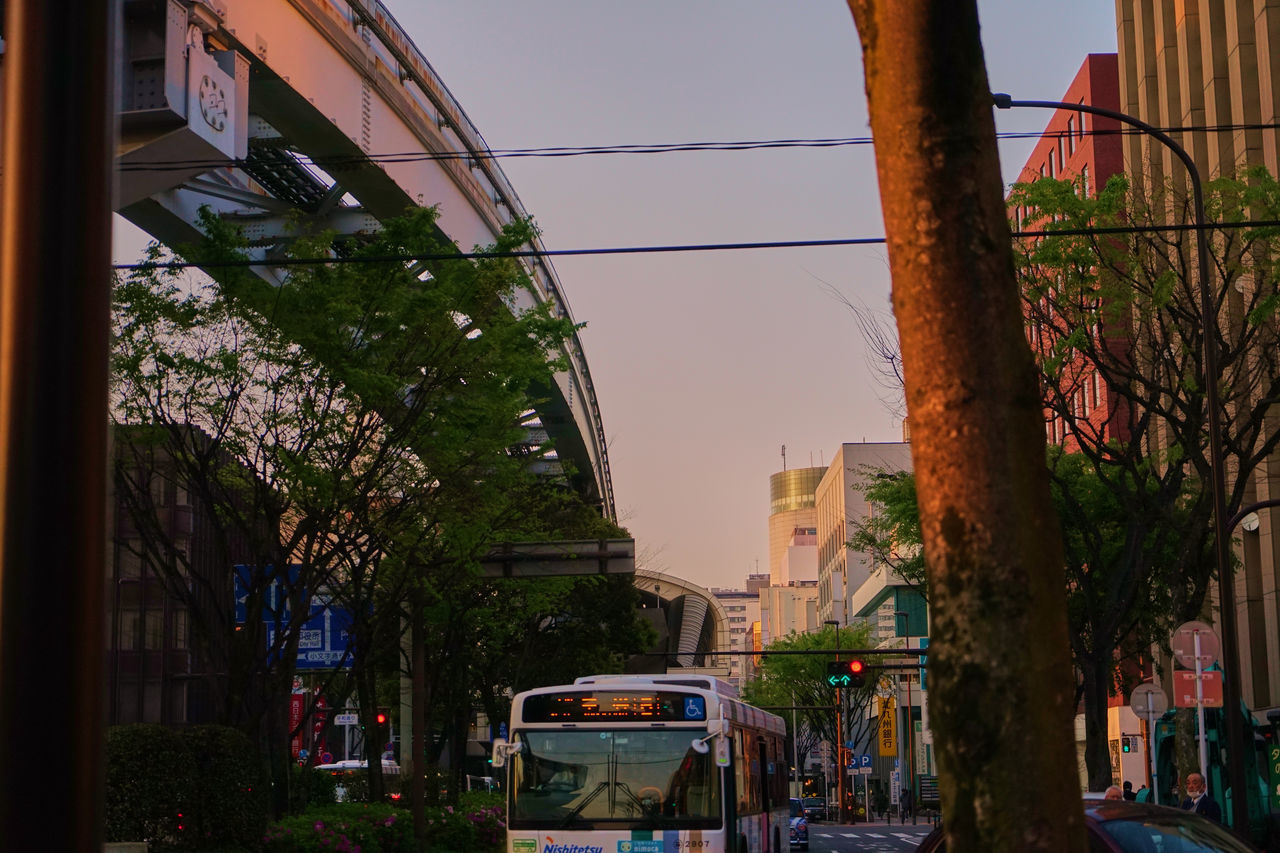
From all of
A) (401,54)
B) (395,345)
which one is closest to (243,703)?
(395,345)

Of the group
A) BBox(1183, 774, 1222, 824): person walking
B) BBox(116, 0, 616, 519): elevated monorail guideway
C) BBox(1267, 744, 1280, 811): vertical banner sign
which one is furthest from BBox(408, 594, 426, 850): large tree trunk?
BBox(1267, 744, 1280, 811): vertical banner sign

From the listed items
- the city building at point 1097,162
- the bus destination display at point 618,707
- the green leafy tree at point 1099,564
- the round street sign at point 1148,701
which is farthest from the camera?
the city building at point 1097,162

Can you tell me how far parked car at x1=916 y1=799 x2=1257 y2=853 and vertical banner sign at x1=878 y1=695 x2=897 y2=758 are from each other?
276ft

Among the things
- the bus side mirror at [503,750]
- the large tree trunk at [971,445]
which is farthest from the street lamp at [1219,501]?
the large tree trunk at [971,445]

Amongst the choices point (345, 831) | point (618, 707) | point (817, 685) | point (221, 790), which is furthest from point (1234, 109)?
point (817, 685)

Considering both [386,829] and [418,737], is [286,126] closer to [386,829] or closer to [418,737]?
[418,737]

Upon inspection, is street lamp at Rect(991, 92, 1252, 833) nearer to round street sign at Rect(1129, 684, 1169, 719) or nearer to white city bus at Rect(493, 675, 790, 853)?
round street sign at Rect(1129, 684, 1169, 719)

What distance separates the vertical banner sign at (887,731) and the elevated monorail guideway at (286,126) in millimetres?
68249

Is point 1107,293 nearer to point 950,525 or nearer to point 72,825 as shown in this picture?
point 950,525

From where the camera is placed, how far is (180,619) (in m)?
59.0

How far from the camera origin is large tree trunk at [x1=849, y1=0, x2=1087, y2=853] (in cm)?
481

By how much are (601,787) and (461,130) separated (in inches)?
535

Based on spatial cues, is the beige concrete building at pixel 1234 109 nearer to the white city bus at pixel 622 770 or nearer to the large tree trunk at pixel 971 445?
the white city bus at pixel 622 770

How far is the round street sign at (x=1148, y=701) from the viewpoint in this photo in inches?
873
